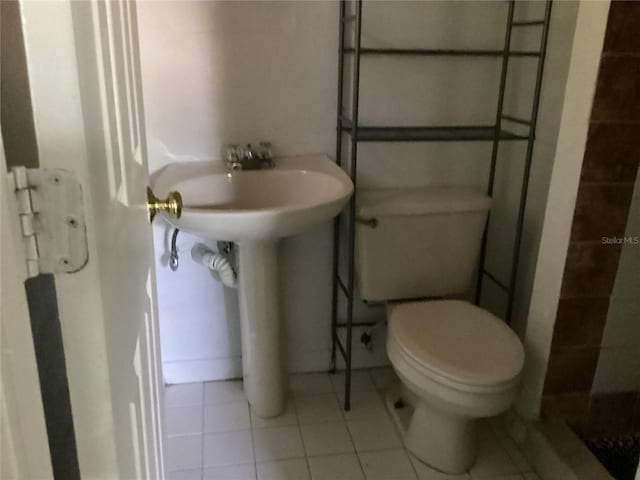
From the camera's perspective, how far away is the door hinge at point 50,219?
1.51 ft

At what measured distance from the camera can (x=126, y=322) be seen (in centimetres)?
69

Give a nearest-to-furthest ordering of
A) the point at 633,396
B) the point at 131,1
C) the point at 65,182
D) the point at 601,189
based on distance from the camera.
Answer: the point at 65,182 < the point at 131,1 < the point at 601,189 < the point at 633,396

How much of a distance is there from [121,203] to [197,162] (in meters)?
1.31

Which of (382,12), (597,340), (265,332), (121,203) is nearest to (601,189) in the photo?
(597,340)

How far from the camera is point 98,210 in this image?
1.75 feet

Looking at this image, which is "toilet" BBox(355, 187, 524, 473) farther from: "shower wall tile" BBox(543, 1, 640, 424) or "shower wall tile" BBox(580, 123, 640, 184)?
"shower wall tile" BBox(580, 123, 640, 184)

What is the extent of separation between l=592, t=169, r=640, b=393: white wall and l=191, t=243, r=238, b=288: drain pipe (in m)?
1.20

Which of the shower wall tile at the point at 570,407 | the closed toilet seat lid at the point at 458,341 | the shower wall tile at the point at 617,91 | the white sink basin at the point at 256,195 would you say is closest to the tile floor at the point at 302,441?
the shower wall tile at the point at 570,407

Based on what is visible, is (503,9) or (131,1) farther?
(503,9)

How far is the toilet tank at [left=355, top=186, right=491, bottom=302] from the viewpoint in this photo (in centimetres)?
195

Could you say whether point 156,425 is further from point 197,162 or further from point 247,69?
point 247,69

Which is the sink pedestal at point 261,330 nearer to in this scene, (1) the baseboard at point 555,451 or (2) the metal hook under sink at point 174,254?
(2) the metal hook under sink at point 174,254
